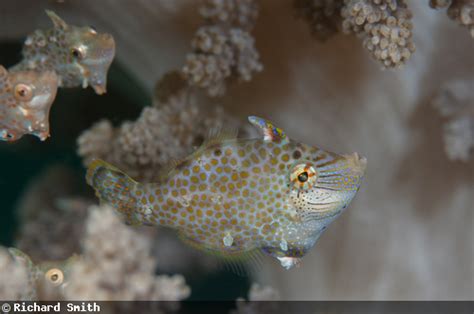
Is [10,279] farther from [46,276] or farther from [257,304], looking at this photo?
[257,304]

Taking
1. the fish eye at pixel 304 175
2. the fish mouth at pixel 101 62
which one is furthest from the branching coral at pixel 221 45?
the fish eye at pixel 304 175

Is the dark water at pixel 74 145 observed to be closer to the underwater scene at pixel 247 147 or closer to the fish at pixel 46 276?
the underwater scene at pixel 247 147

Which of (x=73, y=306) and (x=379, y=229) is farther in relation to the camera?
(x=379, y=229)

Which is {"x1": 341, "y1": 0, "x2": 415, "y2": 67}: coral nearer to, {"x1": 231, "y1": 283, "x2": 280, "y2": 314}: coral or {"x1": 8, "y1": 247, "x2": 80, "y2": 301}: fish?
{"x1": 231, "y1": 283, "x2": 280, "y2": 314}: coral

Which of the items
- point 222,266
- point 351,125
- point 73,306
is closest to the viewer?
point 73,306

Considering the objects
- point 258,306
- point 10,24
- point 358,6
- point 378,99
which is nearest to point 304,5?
point 358,6

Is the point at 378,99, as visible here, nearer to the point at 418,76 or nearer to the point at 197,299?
the point at 418,76
